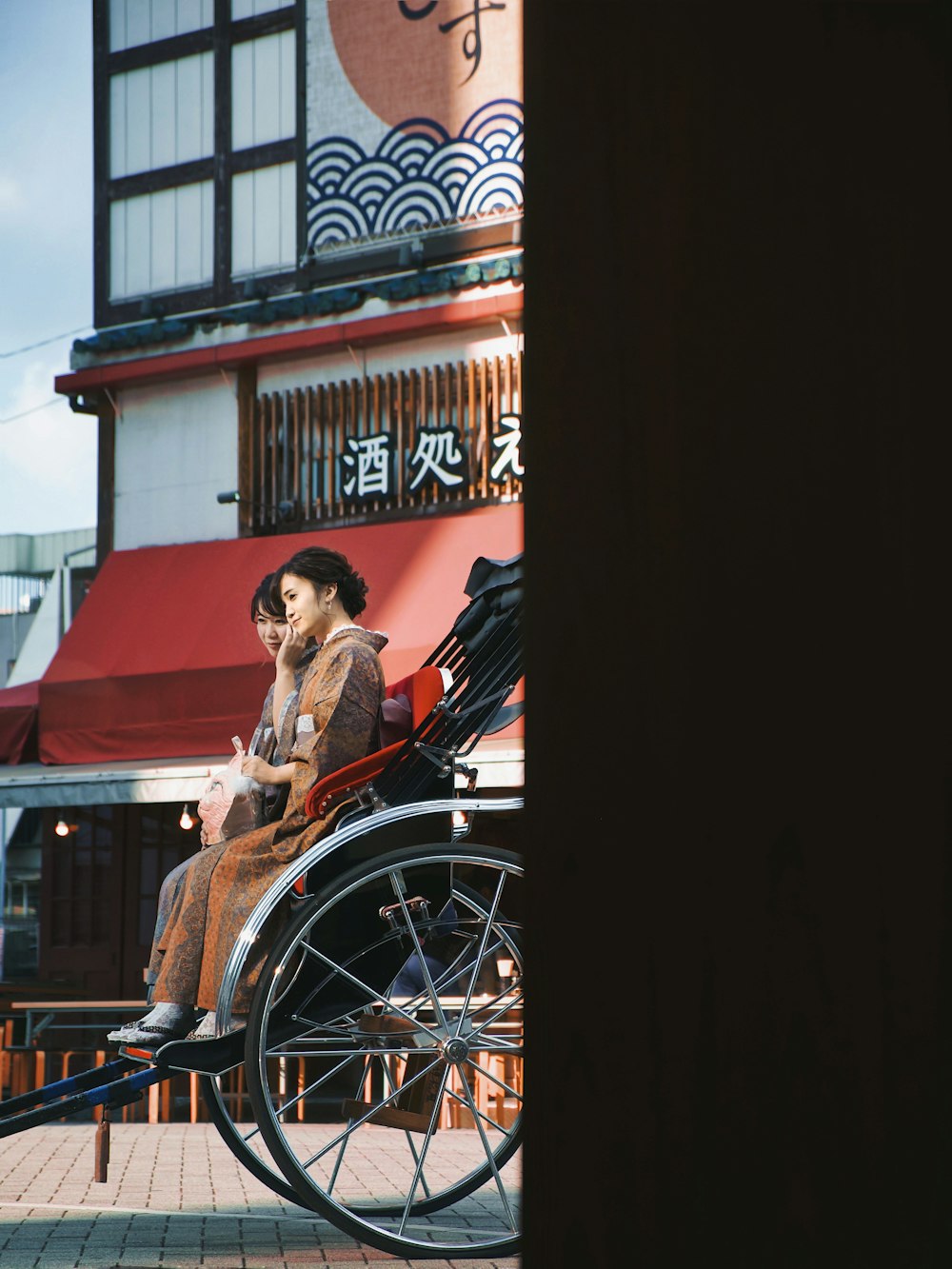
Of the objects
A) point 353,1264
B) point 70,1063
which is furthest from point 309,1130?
point 353,1264

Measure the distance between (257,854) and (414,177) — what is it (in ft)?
30.2

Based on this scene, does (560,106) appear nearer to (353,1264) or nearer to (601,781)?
(601,781)

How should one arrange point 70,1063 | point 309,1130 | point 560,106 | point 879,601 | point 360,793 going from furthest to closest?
point 70,1063 < point 309,1130 < point 360,793 < point 560,106 < point 879,601

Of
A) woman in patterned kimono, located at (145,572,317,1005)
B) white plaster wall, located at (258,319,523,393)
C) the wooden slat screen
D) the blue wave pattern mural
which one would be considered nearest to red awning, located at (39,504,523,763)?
the wooden slat screen

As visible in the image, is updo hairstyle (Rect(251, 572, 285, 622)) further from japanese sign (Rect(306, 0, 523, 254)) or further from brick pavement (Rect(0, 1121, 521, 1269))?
japanese sign (Rect(306, 0, 523, 254))

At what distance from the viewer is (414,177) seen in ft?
39.5

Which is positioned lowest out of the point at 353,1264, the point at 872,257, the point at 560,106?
the point at 353,1264

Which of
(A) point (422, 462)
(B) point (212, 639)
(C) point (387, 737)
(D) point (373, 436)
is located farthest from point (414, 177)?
(C) point (387, 737)

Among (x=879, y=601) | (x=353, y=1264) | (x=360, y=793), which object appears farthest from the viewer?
(x=360, y=793)

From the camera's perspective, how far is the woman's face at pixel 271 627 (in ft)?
15.3

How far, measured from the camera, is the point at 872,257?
1.11 metres

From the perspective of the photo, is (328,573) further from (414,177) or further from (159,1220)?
(414,177)

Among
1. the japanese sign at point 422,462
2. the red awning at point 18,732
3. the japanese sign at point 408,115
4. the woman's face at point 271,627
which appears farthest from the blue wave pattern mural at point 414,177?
the woman's face at point 271,627

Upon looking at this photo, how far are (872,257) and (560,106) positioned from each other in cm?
30
